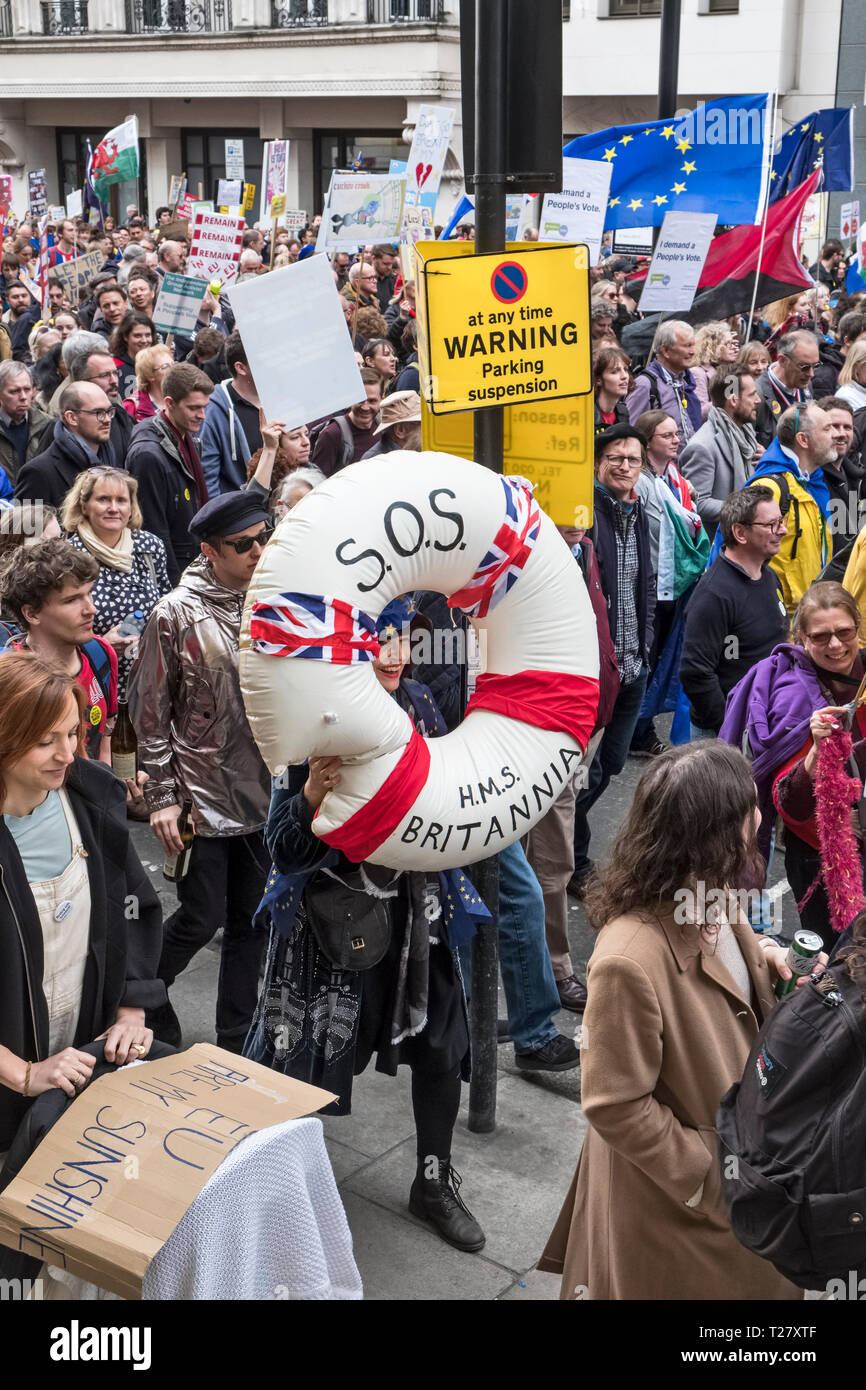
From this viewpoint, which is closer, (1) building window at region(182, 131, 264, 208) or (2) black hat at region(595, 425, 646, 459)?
(2) black hat at region(595, 425, 646, 459)

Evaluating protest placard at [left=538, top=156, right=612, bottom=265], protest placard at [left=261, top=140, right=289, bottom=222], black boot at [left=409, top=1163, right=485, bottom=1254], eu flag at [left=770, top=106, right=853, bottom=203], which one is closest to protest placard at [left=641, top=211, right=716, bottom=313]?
protest placard at [left=538, top=156, right=612, bottom=265]

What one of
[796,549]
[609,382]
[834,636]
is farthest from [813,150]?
[834,636]

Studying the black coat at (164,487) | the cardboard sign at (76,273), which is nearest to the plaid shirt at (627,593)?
the black coat at (164,487)

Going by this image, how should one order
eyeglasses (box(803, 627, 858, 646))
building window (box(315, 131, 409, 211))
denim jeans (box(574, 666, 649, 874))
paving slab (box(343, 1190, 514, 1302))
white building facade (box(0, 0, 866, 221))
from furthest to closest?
1. building window (box(315, 131, 409, 211))
2. white building facade (box(0, 0, 866, 221))
3. denim jeans (box(574, 666, 649, 874))
4. eyeglasses (box(803, 627, 858, 646))
5. paving slab (box(343, 1190, 514, 1302))

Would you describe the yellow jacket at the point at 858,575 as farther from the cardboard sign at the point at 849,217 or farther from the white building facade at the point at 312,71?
the white building facade at the point at 312,71

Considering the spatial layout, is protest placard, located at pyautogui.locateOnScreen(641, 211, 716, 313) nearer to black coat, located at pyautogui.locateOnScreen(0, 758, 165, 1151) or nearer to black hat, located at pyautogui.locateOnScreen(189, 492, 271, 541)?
black hat, located at pyautogui.locateOnScreen(189, 492, 271, 541)

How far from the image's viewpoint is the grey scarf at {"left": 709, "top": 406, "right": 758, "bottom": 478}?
780 centimetres

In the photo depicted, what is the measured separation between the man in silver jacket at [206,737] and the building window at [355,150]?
28813 millimetres

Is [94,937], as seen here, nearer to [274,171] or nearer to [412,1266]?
[412,1266]

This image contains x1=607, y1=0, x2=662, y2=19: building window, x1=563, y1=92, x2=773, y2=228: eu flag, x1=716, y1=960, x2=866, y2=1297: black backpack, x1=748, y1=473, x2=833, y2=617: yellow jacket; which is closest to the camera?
x1=716, y1=960, x2=866, y2=1297: black backpack

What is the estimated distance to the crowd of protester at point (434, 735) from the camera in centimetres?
281

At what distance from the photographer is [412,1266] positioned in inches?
146

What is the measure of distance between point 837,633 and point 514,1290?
230cm

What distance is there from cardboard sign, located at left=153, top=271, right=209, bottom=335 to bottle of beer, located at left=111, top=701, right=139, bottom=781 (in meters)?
4.94
